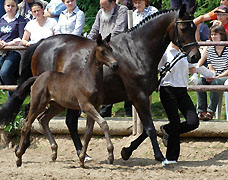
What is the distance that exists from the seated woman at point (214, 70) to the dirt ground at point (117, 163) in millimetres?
462

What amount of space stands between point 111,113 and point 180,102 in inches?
94.0

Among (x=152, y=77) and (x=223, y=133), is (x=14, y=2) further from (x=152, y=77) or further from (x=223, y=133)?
(x=223, y=133)

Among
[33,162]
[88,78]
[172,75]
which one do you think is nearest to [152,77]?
[172,75]

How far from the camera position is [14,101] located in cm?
846

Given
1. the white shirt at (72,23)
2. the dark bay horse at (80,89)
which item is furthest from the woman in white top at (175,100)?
the white shirt at (72,23)

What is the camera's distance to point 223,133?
938 cm

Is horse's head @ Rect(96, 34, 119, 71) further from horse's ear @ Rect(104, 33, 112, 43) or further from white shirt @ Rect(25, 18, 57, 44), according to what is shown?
white shirt @ Rect(25, 18, 57, 44)

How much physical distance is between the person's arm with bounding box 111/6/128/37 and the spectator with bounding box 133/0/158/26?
216 mm

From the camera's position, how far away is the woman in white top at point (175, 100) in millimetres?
8289

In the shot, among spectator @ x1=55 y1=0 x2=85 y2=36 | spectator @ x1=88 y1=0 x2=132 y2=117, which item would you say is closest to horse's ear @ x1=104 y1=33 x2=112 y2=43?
spectator @ x1=88 y1=0 x2=132 y2=117

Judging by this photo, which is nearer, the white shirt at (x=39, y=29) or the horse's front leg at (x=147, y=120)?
the horse's front leg at (x=147, y=120)

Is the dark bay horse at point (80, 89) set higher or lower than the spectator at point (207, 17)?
lower

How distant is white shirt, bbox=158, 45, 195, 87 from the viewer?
27.1 feet

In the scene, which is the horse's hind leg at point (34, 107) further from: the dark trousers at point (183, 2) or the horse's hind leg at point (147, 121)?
the dark trousers at point (183, 2)
